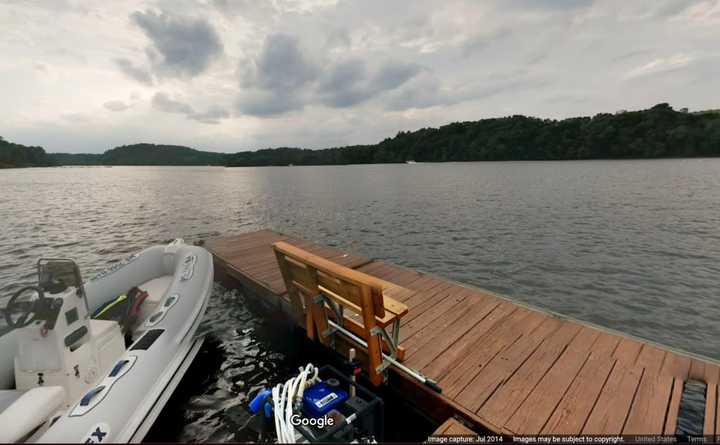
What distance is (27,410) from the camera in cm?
281

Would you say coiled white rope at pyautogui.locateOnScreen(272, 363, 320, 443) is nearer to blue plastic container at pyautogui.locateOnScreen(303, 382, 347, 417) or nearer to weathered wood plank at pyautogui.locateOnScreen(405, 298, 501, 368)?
blue plastic container at pyautogui.locateOnScreen(303, 382, 347, 417)

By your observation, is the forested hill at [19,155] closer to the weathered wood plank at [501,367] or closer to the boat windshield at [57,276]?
the boat windshield at [57,276]

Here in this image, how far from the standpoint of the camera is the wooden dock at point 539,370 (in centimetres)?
315

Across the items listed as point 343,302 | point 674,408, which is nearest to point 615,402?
point 674,408

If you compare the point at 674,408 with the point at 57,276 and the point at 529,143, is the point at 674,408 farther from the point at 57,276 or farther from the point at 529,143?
the point at 529,143

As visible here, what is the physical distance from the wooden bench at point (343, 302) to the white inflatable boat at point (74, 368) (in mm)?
1984

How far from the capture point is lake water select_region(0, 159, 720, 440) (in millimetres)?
6895

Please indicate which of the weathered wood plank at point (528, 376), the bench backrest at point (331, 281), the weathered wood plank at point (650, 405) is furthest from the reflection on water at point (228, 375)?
the weathered wood plank at point (650, 405)

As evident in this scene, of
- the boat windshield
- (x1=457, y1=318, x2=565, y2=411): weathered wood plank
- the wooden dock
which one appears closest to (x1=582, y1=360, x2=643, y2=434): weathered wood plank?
the wooden dock

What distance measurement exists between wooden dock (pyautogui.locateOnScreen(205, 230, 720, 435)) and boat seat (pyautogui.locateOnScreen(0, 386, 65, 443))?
11.7ft

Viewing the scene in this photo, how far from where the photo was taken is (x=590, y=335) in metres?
4.51

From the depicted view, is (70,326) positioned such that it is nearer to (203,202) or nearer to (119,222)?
(119,222)

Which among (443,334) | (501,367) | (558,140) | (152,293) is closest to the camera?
(501,367)

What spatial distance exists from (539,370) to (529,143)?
9150 cm
